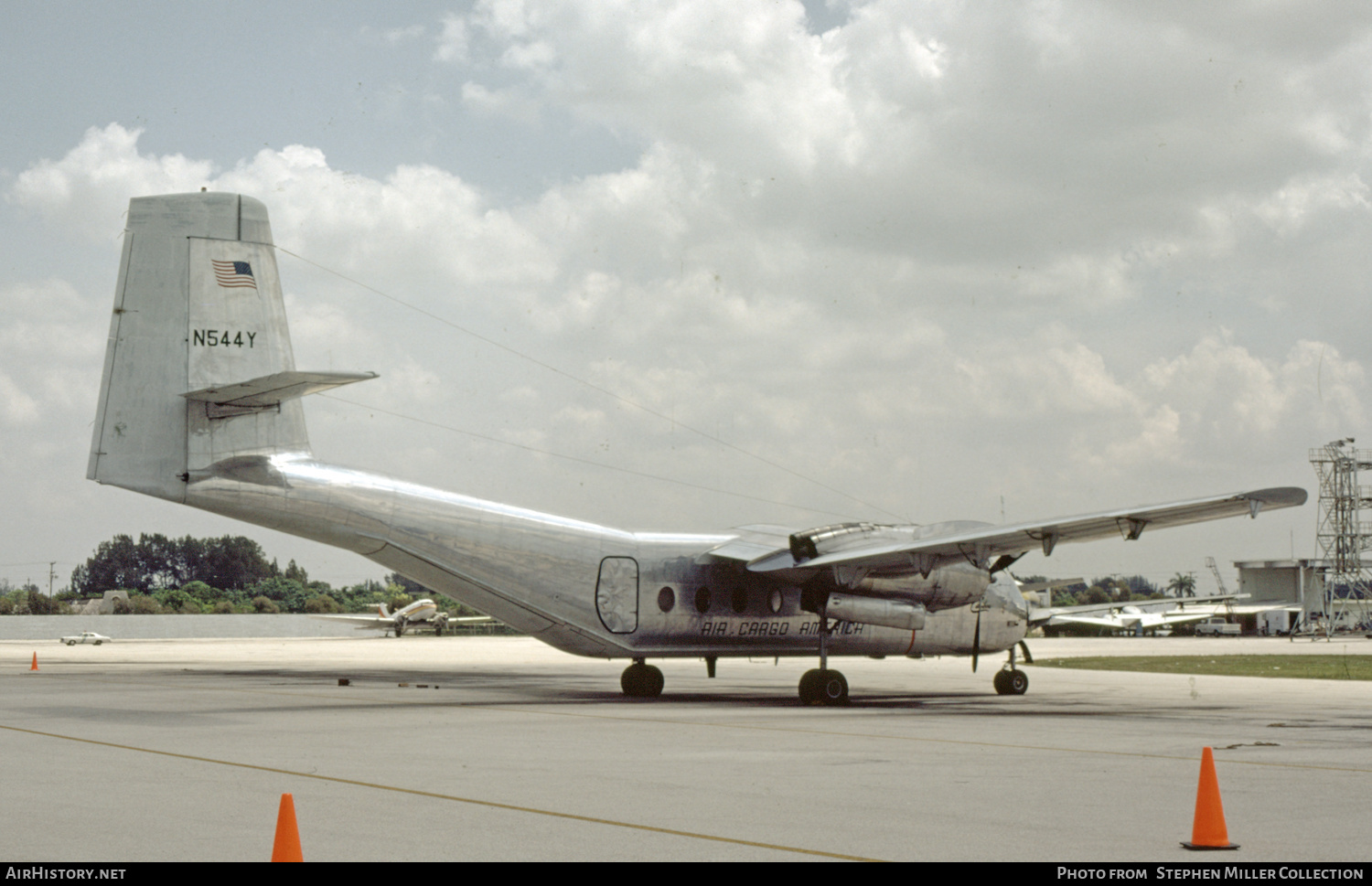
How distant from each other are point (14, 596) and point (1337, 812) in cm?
12165

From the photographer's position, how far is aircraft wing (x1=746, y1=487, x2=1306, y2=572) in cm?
1897

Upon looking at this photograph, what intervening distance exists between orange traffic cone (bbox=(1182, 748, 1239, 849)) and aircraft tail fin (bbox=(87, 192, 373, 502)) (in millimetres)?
14826

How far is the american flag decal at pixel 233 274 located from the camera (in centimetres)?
2072

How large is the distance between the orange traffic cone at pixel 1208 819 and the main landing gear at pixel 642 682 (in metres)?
16.9

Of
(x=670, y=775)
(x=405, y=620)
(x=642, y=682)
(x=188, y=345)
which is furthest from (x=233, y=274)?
(x=405, y=620)

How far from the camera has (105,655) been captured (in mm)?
48750

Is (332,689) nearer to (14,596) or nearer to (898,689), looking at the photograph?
(898,689)

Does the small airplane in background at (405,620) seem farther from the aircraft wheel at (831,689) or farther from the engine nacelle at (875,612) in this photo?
the aircraft wheel at (831,689)

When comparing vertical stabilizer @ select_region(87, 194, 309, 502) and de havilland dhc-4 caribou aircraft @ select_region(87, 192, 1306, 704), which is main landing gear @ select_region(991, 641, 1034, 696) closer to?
de havilland dhc-4 caribou aircraft @ select_region(87, 192, 1306, 704)

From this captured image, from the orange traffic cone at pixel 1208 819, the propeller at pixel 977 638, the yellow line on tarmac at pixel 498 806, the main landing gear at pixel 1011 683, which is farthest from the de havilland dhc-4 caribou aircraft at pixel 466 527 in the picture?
the orange traffic cone at pixel 1208 819

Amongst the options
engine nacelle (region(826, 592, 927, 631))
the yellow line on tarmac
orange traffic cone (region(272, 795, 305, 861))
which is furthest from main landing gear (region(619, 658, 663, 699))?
orange traffic cone (region(272, 795, 305, 861))

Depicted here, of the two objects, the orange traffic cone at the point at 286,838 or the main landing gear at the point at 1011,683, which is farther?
the main landing gear at the point at 1011,683

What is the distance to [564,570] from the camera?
22.2m
